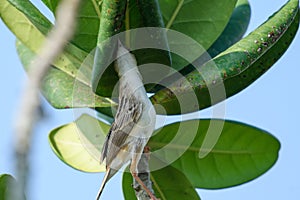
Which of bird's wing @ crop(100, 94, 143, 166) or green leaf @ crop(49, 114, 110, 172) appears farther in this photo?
green leaf @ crop(49, 114, 110, 172)

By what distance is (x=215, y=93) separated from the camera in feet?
5.09

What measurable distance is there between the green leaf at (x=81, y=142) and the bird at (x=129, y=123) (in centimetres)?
49

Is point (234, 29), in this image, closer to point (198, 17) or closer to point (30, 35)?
point (198, 17)

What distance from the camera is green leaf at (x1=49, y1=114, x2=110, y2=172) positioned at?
200 cm

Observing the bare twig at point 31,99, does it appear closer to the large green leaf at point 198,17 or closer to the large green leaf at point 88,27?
the large green leaf at point 88,27

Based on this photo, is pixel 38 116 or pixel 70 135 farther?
pixel 70 135

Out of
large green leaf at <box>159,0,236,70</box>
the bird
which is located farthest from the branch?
large green leaf at <box>159,0,236,70</box>

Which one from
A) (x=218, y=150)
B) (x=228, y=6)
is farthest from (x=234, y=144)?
(x=228, y=6)

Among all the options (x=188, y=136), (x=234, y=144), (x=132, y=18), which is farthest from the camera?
(x=234, y=144)

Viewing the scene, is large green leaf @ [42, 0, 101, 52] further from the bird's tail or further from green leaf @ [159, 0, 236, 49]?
the bird's tail

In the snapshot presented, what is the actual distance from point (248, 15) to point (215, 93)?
31.0 inches


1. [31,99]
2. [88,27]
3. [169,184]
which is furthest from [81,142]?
[31,99]

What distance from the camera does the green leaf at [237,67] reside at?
1.52 meters

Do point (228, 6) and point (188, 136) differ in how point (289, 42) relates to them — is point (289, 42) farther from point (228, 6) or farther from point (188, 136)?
point (188, 136)
